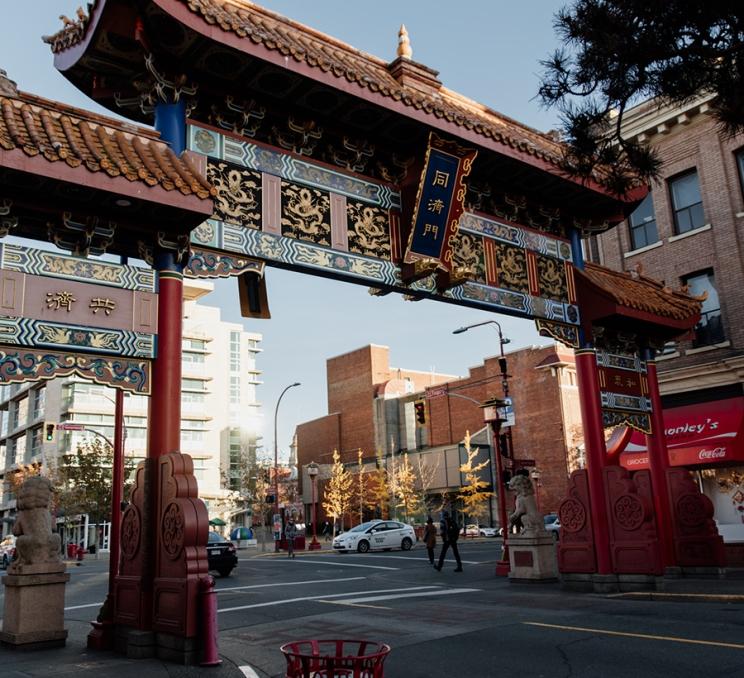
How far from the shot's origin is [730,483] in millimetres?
20016

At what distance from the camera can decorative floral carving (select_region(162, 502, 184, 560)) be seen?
7.89 m

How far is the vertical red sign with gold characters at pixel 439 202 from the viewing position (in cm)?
1146

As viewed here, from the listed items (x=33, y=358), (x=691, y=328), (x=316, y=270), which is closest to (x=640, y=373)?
(x=691, y=328)

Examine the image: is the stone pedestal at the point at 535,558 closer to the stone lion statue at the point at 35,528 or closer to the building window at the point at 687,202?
the building window at the point at 687,202

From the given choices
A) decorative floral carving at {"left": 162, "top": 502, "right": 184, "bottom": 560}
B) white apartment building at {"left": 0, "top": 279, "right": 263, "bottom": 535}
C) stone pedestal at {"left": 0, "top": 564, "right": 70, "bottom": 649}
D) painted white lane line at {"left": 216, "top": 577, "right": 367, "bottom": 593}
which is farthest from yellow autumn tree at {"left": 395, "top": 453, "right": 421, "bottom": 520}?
decorative floral carving at {"left": 162, "top": 502, "right": 184, "bottom": 560}

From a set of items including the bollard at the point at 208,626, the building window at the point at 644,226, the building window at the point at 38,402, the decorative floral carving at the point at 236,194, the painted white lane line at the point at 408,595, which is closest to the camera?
the bollard at the point at 208,626

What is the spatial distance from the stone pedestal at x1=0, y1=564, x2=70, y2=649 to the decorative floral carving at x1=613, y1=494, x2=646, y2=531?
959cm

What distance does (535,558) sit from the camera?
55.2 ft

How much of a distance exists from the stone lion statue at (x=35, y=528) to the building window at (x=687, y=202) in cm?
1886

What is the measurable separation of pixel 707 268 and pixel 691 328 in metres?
5.54

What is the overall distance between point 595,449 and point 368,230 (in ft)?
21.0

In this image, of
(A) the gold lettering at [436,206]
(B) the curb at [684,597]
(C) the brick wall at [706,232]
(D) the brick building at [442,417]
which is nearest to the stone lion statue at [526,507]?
(B) the curb at [684,597]

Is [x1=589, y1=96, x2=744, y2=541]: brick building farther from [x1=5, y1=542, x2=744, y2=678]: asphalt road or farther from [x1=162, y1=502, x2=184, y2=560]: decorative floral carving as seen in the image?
[x1=162, y1=502, x2=184, y2=560]: decorative floral carving

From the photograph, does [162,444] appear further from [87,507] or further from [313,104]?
[87,507]
